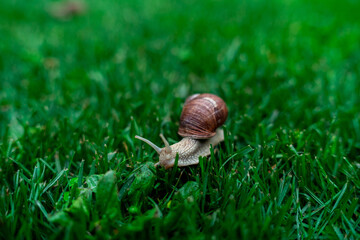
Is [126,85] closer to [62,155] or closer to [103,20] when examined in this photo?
[62,155]

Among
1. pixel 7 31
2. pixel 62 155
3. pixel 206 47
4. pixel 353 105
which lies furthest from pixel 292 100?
pixel 7 31

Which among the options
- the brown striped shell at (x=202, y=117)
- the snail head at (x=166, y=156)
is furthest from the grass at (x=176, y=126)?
the brown striped shell at (x=202, y=117)

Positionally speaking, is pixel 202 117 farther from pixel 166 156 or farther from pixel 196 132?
Result: pixel 166 156

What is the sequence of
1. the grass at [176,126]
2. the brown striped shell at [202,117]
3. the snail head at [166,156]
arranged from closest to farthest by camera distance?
the grass at [176,126]
the snail head at [166,156]
the brown striped shell at [202,117]

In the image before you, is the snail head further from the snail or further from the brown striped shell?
the brown striped shell

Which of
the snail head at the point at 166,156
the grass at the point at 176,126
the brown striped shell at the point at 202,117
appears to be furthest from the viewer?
the brown striped shell at the point at 202,117

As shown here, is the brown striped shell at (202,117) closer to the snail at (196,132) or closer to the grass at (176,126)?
the snail at (196,132)

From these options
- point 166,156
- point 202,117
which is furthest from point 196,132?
point 166,156

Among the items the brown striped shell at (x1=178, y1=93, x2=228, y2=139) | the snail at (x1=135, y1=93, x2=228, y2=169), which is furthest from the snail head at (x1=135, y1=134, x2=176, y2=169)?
the brown striped shell at (x1=178, y1=93, x2=228, y2=139)
